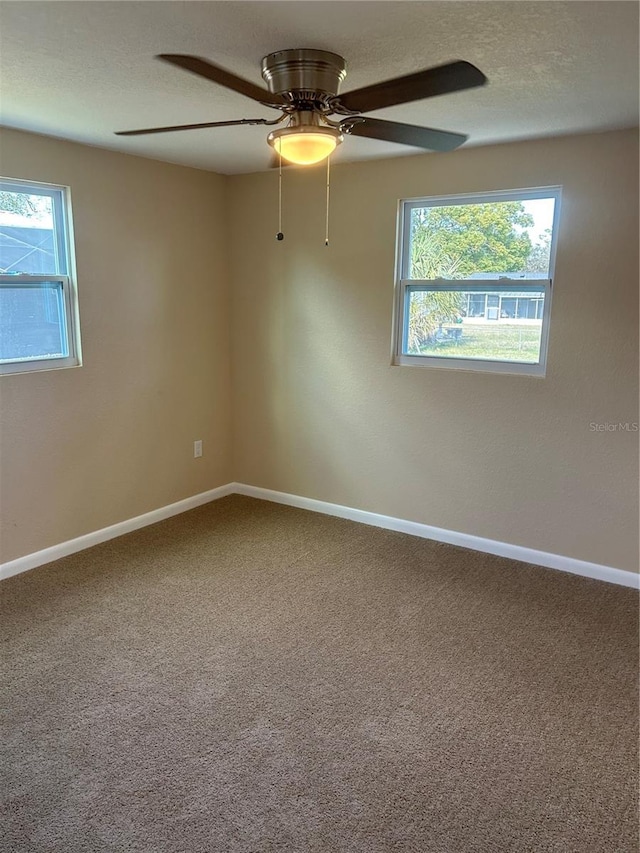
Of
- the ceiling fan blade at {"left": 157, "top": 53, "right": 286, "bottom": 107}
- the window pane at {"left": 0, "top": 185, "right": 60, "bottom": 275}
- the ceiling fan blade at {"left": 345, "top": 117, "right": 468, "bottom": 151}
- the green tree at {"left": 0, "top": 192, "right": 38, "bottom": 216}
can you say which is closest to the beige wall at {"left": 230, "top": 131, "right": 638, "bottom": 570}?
the ceiling fan blade at {"left": 345, "top": 117, "right": 468, "bottom": 151}

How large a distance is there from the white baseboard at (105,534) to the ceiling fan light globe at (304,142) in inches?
103

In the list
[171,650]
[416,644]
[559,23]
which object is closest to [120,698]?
[171,650]

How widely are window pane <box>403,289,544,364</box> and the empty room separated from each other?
17 millimetres

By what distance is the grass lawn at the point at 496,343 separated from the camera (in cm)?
340

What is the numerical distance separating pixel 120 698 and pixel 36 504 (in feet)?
4.78

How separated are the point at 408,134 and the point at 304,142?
44 centimetres

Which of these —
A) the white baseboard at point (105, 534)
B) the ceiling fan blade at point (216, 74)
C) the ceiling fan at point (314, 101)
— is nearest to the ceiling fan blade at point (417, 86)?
the ceiling fan at point (314, 101)

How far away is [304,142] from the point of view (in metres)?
1.88

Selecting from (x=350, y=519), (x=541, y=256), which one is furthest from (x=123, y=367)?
(x=541, y=256)

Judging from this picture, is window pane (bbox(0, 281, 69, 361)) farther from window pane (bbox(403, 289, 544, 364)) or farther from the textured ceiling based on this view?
window pane (bbox(403, 289, 544, 364))

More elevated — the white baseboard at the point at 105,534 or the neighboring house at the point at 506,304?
the neighboring house at the point at 506,304

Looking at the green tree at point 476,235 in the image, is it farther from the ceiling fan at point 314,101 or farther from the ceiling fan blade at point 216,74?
the ceiling fan blade at point 216,74

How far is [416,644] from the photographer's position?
8.98 feet

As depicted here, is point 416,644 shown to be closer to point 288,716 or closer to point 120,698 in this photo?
point 288,716
